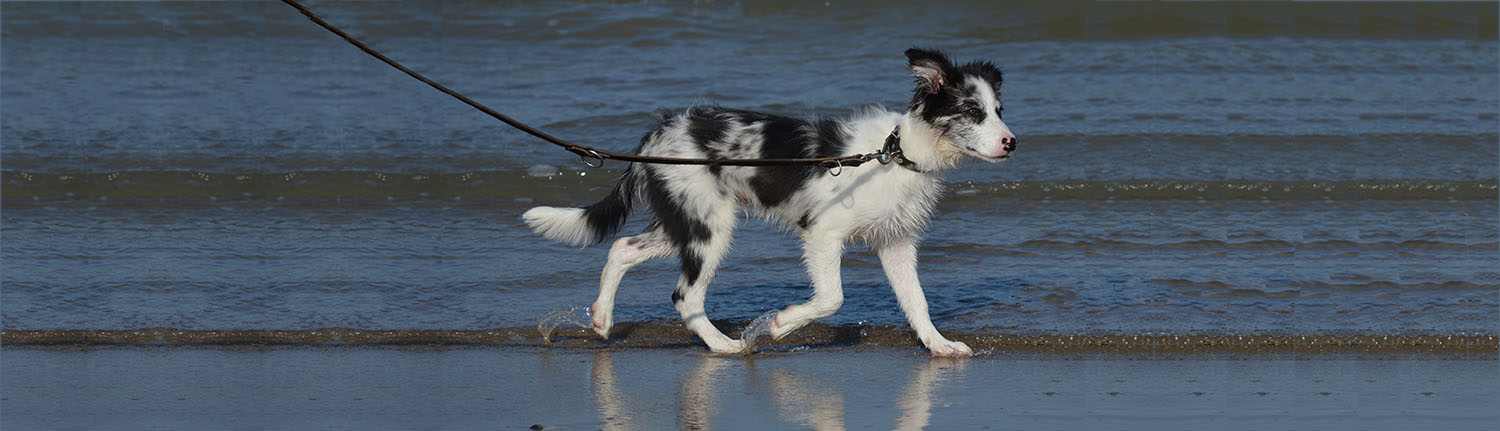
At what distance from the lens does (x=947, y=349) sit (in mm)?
6242

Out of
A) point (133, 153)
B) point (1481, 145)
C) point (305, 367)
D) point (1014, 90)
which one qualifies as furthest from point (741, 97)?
point (305, 367)

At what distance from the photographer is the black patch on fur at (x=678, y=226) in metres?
6.41

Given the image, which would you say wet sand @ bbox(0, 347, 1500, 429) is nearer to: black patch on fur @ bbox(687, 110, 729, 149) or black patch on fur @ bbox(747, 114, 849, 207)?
black patch on fur @ bbox(747, 114, 849, 207)

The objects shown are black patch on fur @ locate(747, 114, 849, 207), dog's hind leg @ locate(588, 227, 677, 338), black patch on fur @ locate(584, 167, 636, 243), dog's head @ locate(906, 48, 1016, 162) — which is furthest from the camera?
black patch on fur @ locate(584, 167, 636, 243)

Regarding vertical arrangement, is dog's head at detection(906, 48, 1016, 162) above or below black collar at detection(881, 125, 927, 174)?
above

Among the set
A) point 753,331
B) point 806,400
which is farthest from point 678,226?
point 806,400

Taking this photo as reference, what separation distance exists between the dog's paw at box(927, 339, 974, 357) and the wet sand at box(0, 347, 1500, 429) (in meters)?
0.06

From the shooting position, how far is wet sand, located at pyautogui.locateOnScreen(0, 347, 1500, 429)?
16.7 ft

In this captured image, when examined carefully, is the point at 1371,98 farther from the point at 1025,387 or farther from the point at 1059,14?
the point at 1025,387

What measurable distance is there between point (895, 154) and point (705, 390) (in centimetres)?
133

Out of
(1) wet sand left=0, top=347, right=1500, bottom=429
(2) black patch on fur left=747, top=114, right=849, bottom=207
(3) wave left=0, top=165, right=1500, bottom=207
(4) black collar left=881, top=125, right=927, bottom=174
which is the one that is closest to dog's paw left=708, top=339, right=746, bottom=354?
(1) wet sand left=0, top=347, right=1500, bottom=429

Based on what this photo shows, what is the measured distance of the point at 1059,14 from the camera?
16594 millimetres

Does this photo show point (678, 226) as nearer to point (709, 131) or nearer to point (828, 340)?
point (709, 131)

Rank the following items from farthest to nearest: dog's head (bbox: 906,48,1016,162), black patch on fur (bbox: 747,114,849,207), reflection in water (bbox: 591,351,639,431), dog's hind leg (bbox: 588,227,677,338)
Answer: dog's hind leg (bbox: 588,227,677,338) < black patch on fur (bbox: 747,114,849,207) < dog's head (bbox: 906,48,1016,162) < reflection in water (bbox: 591,351,639,431)
